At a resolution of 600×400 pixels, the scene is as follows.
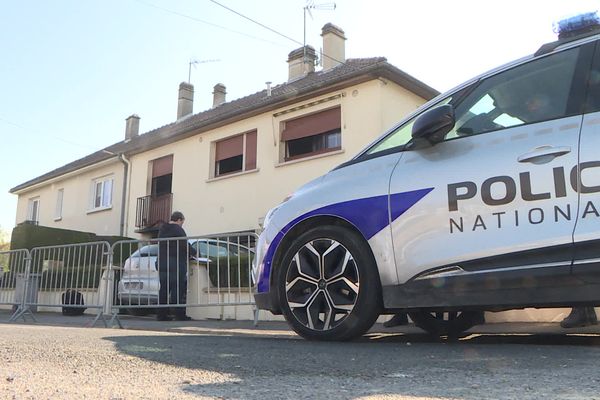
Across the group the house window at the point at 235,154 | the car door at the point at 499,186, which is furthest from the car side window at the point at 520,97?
the house window at the point at 235,154

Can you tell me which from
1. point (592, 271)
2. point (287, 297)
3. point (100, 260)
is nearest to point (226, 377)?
point (287, 297)

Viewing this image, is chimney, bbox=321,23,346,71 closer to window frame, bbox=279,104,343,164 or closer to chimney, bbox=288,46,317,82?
chimney, bbox=288,46,317,82

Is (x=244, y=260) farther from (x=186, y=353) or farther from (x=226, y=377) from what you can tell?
(x=226, y=377)

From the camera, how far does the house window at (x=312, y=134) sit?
13.3 metres

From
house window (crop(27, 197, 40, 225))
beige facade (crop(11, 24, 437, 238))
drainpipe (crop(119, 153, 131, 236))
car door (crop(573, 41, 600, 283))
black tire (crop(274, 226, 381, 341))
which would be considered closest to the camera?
car door (crop(573, 41, 600, 283))

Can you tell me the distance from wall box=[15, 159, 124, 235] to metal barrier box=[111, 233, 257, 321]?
11910 mm

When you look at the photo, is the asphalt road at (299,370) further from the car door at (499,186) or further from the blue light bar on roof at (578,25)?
the blue light bar on roof at (578,25)

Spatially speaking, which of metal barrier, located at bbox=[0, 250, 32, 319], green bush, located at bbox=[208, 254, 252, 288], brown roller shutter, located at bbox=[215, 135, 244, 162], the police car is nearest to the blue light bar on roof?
the police car

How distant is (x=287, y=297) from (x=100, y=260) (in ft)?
17.5

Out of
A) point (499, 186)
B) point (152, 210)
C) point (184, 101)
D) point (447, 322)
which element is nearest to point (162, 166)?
point (152, 210)

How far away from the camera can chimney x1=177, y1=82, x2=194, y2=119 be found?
2317cm

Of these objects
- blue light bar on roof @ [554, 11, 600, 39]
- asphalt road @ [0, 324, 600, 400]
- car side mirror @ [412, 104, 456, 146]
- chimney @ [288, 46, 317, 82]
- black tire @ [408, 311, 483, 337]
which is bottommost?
asphalt road @ [0, 324, 600, 400]

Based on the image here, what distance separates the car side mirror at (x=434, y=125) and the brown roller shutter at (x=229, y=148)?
40.2ft

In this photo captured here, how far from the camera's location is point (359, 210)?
403 cm
